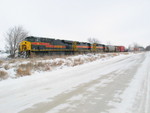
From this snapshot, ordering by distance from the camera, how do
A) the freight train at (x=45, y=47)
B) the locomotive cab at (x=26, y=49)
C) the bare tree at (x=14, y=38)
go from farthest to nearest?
the bare tree at (x=14, y=38)
the freight train at (x=45, y=47)
the locomotive cab at (x=26, y=49)

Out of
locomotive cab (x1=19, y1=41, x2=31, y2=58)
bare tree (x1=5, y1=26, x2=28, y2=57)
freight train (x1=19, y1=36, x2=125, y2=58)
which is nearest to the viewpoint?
locomotive cab (x1=19, y1=41, x2=31, y2=58)

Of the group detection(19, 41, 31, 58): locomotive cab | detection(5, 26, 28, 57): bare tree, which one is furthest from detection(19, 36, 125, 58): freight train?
detection(5, 26, 28, 57): bare tree

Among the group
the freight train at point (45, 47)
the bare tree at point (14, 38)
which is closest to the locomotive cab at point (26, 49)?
the freight train at point (45, 47)

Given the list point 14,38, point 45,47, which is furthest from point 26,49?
point 14,38

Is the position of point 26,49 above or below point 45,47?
below

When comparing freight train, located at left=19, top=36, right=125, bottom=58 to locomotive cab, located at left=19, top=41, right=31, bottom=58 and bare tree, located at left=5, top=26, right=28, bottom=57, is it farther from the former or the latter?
bare tree, located at left=5, top=26, right=28, bottom=57

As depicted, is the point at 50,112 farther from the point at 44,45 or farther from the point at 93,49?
the point at 93,49

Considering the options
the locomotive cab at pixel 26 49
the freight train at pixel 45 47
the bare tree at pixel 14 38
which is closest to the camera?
the locomotive cab at pixel 26 49

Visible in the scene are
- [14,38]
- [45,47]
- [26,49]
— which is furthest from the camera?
[14,38]

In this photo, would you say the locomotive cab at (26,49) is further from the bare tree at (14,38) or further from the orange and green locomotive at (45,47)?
the bare tree at (14,38)

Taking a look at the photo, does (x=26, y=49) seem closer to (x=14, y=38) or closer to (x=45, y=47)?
(x=45, y=47)

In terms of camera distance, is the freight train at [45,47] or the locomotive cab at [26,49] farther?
the freight train at [45,47]

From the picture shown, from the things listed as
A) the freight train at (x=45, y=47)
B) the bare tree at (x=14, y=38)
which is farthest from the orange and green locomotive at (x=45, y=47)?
the bare tree at (x=14, y=38)

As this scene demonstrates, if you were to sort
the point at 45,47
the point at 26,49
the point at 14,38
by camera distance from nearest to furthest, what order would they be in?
1. the point at 26,49
2. the point at 45,47
3. the point at 14,38
